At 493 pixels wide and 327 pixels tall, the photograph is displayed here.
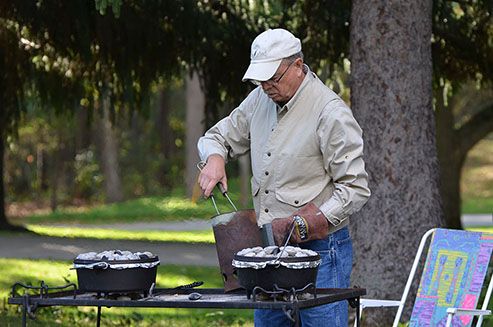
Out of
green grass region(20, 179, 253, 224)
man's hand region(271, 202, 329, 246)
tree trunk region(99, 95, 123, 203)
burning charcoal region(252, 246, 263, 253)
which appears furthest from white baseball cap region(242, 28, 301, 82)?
tree trunk region(99, 95, 123, 203)

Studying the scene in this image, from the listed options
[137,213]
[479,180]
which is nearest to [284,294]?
[137,213]

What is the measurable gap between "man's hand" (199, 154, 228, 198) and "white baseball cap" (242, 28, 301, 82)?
45 cm

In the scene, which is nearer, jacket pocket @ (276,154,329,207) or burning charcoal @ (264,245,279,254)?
burning charcoal @ (264,245,279,254)

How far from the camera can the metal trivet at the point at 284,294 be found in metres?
3.34

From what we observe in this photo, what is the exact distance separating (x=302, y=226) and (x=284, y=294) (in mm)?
384

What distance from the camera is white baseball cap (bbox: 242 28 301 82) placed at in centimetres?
370

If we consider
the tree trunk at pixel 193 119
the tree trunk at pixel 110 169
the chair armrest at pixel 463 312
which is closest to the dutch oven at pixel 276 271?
the chair armrest at pixel 463 312

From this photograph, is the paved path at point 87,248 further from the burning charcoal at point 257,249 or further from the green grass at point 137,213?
the burning charcoal at point 257,249

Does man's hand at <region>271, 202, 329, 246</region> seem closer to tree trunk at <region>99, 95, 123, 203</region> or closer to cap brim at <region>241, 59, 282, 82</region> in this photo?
cap brim at <region>241, 59, 282, 82</region>

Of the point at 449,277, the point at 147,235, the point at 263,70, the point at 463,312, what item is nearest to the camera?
the point at 263,70

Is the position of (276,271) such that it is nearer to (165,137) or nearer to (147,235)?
(147,235)

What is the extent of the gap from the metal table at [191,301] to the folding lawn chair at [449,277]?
1781 mm

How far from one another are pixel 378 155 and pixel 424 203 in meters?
0.49

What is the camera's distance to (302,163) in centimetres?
386
